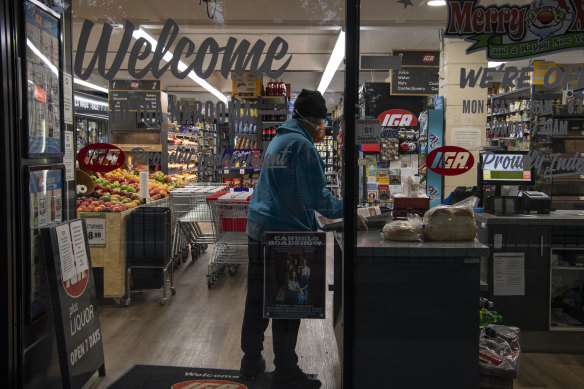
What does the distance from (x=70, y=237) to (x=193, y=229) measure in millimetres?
1693

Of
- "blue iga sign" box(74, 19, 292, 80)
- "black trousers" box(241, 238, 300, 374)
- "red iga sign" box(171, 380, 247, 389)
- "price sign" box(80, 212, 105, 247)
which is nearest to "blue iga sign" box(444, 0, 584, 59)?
"blue iga sign" box(74, 19, 292, 80)

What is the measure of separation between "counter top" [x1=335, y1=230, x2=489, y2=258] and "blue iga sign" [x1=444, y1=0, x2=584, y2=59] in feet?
3.43

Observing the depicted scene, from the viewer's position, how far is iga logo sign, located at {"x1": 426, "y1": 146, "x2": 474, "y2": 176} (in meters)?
2.85

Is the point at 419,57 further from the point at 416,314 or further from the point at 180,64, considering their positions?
the point at 416,314

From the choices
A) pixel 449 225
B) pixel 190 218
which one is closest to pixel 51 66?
pixel 190 218

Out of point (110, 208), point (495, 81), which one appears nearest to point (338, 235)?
point (495, 81)

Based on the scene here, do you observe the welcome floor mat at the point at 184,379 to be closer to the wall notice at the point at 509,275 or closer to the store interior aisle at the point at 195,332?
the store interior aisle at the point at 195,332

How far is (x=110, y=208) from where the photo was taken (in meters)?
3.75

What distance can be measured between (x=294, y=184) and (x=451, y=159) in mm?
955

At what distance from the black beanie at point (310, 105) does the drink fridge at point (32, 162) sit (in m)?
1.35

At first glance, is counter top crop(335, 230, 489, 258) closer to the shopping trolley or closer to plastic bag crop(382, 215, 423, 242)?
plastic bag crop(382, 215, 423, 242)

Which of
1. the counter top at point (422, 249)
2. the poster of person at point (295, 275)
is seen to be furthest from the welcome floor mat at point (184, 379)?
the counter top at point (422, 249)

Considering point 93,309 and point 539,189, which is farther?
point 539,189

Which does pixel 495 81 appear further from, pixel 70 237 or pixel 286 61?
pixel 70 237
